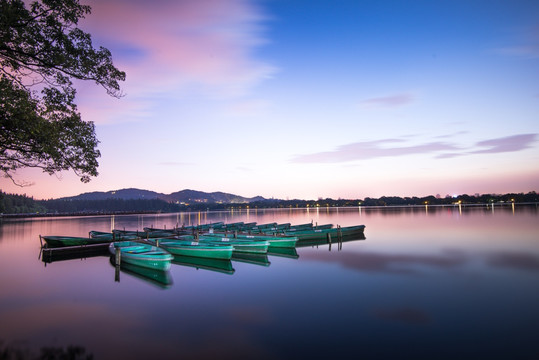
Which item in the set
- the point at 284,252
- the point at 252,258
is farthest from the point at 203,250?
Answer: the point at 284,252

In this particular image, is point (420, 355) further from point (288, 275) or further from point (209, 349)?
point (288, 275)

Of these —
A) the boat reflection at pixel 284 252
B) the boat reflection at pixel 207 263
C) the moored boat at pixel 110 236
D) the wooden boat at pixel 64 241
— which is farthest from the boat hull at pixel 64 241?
the boat reflection at pixel 284 252

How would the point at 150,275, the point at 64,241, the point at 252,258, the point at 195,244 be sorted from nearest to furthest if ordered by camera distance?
the point at 150,275 → the point at 195,244 → the point at 252,258 → the point at 64,241

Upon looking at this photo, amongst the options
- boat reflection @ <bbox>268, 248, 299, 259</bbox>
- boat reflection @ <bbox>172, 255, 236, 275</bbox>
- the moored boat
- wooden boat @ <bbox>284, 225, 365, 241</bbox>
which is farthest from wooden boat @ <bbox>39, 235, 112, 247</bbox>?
wooden boat @ <bbox>284, 225, 365, 241</bbox>

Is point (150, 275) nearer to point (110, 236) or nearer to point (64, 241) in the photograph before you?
point (64, 241)

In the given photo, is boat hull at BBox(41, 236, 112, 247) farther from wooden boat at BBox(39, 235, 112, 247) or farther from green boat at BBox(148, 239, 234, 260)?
green boat at BBox(148, 239, 234, 260)

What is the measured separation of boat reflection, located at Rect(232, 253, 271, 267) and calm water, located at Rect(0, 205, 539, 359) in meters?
0.25

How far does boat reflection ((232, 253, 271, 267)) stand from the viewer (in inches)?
990

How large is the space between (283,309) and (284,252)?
15339mm

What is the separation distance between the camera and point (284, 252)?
29781mm

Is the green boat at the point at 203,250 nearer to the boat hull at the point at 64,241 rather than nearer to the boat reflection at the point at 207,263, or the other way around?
the boat reflection at the point at 207,263

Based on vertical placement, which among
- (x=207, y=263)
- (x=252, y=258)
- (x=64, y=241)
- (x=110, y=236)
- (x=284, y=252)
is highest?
(x=64, y=241)

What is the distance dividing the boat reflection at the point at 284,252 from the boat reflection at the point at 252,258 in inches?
95.8

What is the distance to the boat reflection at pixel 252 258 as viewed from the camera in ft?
82.5
